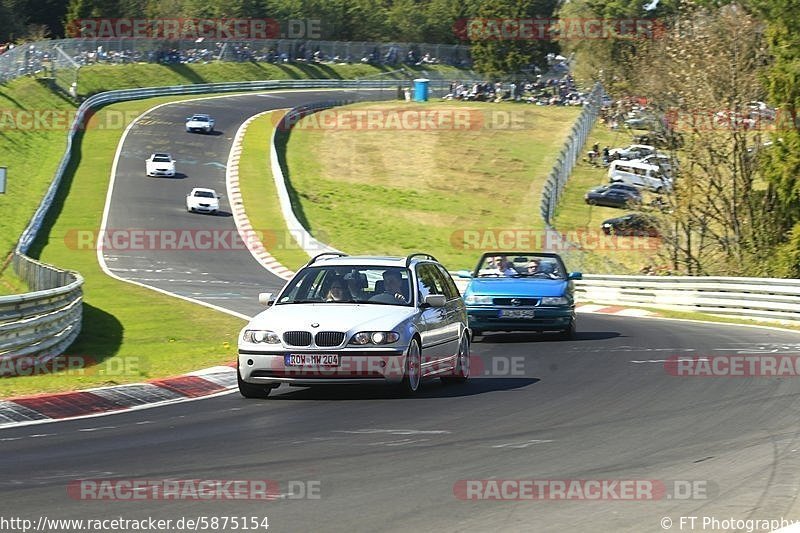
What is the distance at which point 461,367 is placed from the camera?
583 inches

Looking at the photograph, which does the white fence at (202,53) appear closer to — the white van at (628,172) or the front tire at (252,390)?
the white van at (628,172)

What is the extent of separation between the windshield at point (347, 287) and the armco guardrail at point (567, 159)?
116 ft

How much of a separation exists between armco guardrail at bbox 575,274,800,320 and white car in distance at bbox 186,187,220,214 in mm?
20734

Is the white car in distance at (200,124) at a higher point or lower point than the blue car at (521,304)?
lower

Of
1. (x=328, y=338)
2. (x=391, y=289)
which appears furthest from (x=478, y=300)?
(x=328, y=338)

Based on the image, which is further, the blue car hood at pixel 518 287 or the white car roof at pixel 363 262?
the blue car hood at pixel 518 287

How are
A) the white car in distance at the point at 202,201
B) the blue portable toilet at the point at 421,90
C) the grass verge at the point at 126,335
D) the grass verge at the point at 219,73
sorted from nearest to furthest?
1. the grass verge at the point at 126,335
2. the white car in distance at the point at 202,201
3. the grass verge at the point at 219,73
4. the blue portable toilet at the point at 421,90

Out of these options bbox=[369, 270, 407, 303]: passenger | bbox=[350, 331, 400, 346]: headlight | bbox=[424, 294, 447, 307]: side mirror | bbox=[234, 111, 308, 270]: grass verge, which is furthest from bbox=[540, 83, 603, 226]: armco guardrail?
bbox=[350, 331, 400, 346]: headlight

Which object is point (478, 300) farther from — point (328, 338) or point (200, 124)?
point (200, 124)

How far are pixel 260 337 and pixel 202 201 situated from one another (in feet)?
131

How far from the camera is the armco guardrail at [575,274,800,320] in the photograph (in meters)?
27.3

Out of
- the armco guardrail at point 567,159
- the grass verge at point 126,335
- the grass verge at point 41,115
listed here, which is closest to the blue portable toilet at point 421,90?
the armco guardrail at point 567,159

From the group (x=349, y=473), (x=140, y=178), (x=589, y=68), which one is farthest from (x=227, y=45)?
(x=349, y=473)

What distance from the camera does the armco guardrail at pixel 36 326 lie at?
16.4 metres
